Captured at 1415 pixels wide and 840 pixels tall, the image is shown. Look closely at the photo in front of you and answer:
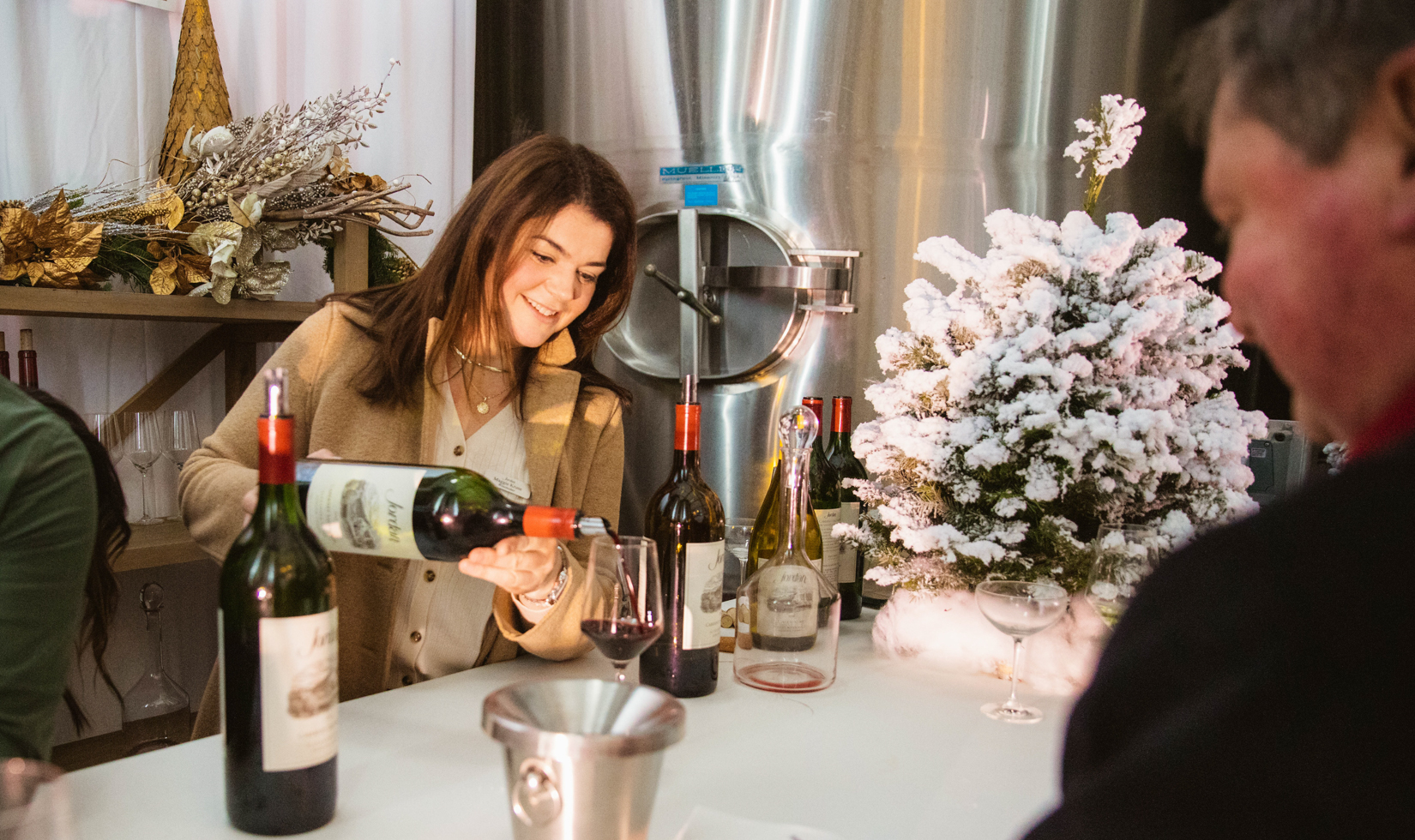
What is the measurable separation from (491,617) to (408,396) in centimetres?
37

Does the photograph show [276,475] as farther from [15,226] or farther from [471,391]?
[15,226]

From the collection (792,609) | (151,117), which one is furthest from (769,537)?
(151,117)

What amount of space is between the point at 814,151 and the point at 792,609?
4.57 feet

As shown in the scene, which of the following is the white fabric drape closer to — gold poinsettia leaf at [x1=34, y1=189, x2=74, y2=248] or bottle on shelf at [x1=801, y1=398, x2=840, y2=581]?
gold poinsettia leaf at [x1=34, y1=189, x2=74, y2=248]

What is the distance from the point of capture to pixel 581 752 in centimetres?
66

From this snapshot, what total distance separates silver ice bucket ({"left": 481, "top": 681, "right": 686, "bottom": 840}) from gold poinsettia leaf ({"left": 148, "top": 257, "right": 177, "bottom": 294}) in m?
1.57

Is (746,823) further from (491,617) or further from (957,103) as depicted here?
(957,103)

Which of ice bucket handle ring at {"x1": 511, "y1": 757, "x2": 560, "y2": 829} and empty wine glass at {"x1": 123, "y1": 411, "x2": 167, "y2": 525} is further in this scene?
empty wine glass at {"x1": 123, "y1": 411, "x2": 167, "y2": 525}

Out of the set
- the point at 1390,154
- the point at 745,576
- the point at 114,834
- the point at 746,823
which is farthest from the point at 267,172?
the point at 1390,154

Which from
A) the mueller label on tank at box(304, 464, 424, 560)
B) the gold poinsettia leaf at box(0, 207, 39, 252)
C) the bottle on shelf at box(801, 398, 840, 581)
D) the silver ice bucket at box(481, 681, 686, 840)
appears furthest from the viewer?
the gold poinsettia leaf at box(0, 207, 39, 252)

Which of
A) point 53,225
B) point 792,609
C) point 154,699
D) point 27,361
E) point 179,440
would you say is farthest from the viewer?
point 154,699

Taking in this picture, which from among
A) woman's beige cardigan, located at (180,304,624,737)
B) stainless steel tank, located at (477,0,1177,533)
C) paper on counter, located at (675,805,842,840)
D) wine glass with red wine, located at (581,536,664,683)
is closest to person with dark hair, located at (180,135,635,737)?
woman's beige cardigan, located at (180,304,624,737)

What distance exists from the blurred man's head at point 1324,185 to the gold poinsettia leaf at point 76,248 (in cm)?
188

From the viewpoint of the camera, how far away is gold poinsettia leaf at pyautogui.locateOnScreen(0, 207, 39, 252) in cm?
169
